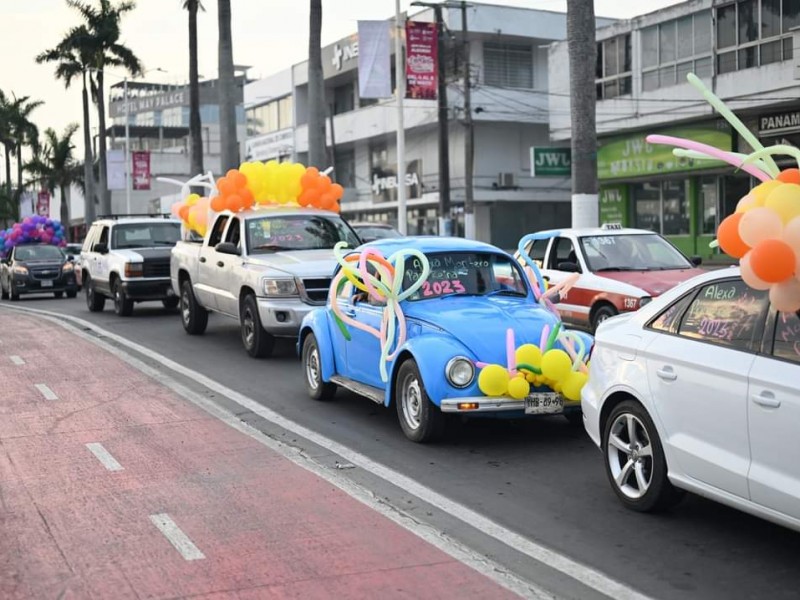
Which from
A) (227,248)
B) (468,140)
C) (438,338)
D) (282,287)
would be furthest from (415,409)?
(468,140)

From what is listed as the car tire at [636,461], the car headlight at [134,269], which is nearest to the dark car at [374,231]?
the car headlight at [134,269]

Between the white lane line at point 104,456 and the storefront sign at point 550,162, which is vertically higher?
the storefront sign at point 550,162

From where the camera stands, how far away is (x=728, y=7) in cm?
3366

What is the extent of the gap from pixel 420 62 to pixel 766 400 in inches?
1109

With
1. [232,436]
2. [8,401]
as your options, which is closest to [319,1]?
[8,401]

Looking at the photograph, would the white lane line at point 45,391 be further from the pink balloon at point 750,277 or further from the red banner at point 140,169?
the red banner at point 140,169

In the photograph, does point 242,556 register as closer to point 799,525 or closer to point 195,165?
point 799,525

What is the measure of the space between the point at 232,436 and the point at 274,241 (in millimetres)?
6106

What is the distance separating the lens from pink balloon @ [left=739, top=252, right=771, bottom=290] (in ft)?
18.5

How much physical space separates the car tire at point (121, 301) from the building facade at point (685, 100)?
17267 millimetres

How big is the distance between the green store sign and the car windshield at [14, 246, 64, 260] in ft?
57.3

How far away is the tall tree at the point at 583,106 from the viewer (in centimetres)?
1922

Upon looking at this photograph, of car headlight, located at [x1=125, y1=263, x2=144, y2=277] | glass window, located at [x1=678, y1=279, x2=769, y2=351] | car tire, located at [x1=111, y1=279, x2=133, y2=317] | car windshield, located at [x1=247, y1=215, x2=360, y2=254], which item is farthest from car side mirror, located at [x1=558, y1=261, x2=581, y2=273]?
car tire, located at [x1=111, y1=279, x2=133, y2=317]

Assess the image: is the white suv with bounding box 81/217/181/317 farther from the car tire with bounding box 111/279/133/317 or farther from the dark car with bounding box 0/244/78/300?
the dark car with bounding box 0/244/78/300
